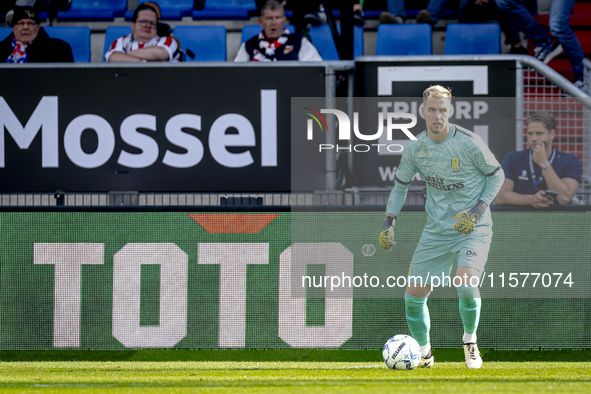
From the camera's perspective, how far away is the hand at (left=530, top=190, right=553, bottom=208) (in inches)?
273

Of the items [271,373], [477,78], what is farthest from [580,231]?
[271,373]

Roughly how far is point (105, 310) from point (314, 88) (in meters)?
2.70

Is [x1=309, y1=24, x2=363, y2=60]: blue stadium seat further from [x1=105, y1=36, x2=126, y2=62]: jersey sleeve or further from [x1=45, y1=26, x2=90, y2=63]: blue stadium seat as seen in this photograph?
[x1=45, y1=26, x2=90, y2=63]: blue stadium seat

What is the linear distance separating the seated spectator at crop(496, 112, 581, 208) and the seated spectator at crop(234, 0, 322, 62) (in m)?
2.19

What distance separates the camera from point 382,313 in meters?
7.14

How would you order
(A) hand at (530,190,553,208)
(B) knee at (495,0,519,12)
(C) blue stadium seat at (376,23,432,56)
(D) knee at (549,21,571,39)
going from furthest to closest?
(C) blue stadium seat at (376,23,432,56)
(B) knee at (495,0,519,12)
(D) knee at (549,21,571,39)
(A) hand at (530,190,553,208)

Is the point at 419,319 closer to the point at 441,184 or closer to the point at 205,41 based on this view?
the point at 441,184

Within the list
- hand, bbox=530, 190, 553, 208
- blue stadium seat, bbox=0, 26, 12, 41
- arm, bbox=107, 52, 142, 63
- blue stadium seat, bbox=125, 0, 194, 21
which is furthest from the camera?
blue stadium seat, bbox=125, 0, 194, 21

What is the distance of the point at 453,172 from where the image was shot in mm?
6688

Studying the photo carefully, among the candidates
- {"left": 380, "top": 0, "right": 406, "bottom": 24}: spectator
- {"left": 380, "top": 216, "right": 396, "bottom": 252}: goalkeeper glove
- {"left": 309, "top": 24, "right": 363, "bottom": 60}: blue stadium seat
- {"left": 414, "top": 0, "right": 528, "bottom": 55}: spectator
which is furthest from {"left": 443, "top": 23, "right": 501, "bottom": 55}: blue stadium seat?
{"left": 380, "top": 216, "right": 396, "bottom": 252}: goalkeeper glove

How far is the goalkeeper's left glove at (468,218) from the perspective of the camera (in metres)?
6.67

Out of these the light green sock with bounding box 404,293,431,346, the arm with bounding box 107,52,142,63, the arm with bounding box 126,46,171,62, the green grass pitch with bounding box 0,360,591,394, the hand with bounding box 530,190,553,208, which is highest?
the arm with bounding box 126,46,171,62

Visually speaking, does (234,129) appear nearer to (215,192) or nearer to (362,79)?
(215,192)

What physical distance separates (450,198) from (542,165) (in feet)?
2.75
